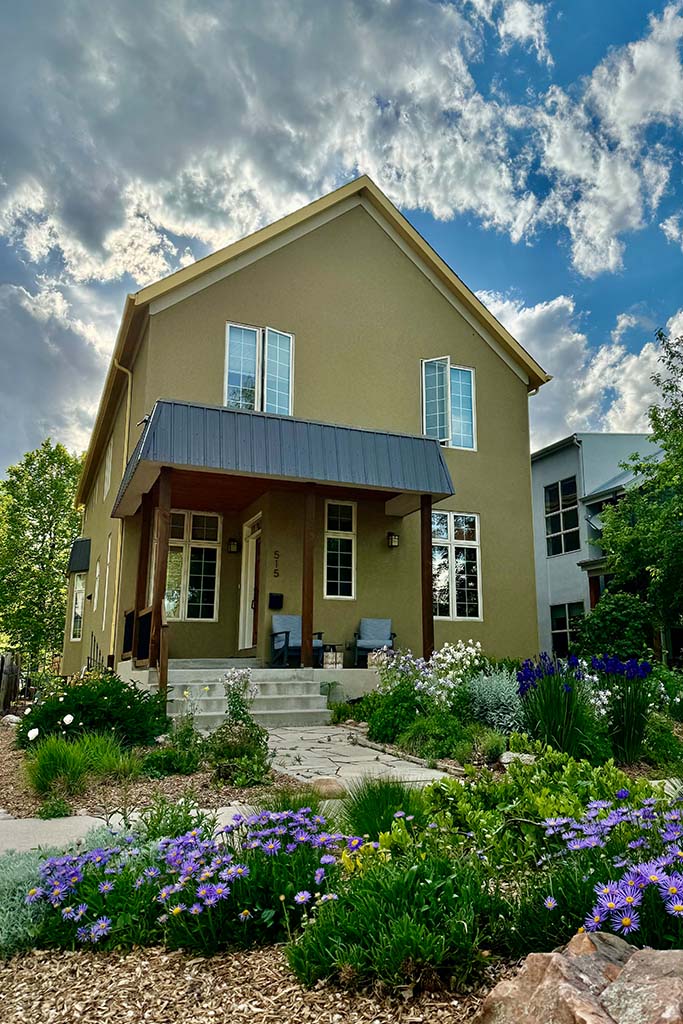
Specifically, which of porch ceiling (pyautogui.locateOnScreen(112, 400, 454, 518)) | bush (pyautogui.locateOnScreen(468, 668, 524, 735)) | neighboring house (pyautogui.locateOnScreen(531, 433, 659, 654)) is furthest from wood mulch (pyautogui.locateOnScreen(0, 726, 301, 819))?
neighboring house (pyautogui.locateOnScreen(531, 433, 659, 654))

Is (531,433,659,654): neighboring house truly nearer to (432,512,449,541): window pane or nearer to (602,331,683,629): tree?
(602,331,683,629): tree

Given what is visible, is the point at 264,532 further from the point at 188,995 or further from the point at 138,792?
the point at 188,995

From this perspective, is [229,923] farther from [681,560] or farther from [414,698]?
[681,560]

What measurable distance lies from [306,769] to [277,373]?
8236 millimetres

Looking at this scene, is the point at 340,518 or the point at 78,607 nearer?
the point at 340,518

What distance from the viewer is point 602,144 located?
14828 millimetres

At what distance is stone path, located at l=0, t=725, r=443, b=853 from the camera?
4.65m

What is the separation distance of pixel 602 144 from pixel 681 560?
838cm

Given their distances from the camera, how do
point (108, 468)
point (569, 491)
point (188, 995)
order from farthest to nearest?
point (569, 491) < point (108, 468) < point (188, 995)

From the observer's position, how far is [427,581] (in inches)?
485

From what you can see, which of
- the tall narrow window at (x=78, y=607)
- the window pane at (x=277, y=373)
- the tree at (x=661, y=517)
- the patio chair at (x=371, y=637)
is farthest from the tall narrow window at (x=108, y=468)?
the tree at (x=661, y=517)

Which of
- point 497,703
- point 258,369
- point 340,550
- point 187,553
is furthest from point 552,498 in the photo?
point 497,703

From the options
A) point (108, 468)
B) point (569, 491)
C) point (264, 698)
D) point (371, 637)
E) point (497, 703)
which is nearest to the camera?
point (497, 703)

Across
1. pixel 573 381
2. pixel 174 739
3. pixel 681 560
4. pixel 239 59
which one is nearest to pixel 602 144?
pixel 573 381
